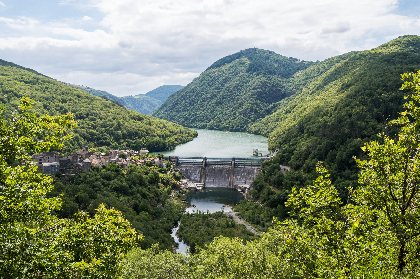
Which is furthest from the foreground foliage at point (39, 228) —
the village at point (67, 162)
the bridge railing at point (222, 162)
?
the bridge railing at point (222, 162)

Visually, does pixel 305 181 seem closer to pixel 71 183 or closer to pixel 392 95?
pixel 392 95

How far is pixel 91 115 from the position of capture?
542 ft

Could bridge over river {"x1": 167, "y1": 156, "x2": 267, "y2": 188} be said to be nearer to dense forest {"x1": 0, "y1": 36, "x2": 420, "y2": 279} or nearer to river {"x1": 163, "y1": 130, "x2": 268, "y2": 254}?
river {"x1": 163, "y1": 130, "x2": 268, "y2": 254}

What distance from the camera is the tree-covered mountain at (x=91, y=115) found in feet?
482

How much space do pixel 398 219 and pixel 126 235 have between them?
11.6 m

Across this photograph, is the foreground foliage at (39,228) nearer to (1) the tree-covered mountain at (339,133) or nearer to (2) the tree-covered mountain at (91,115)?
(1) the tree-covered mountain at (339,133)

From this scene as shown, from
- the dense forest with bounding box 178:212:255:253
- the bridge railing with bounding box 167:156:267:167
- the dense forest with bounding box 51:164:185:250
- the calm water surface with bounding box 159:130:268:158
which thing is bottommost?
the dense forest with bounding box 178:212:255:253

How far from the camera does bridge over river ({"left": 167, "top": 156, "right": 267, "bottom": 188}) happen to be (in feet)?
364

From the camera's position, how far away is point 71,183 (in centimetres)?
7256

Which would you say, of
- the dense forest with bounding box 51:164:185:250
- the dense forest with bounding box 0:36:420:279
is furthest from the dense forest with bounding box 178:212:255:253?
the dense forest with bounding box 51:164:185:250

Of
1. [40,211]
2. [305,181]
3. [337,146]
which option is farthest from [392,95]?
[40,211]

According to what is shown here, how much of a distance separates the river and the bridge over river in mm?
3661

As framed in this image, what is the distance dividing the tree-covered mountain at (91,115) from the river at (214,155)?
12359 millimetres

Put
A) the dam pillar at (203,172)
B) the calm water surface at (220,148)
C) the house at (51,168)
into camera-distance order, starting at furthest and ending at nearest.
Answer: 1. the calm water surface at (220,148)
2. the dam pillar at (203,172)
3. the house at (51,168)
